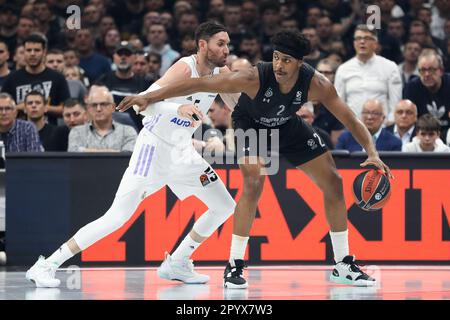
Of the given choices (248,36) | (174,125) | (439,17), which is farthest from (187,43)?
(174,125)

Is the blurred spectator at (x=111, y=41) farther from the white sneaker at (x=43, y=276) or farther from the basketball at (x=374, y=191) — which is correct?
the basketball at (x=374, y=191)

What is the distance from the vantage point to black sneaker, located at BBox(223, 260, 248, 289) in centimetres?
852

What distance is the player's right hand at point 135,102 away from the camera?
7773 mm

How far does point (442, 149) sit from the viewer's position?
1112cm

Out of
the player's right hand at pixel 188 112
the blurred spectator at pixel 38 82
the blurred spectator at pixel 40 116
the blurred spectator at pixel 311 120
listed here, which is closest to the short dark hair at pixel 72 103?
the blurred spectator at pixel 40 116

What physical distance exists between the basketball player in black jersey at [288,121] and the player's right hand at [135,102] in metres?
0.11

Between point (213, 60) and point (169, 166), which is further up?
point (213, 60)

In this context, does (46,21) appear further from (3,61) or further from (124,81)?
(124,81)

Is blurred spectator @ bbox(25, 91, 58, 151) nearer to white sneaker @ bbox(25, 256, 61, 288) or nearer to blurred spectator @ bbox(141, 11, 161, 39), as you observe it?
white sneaker @ bbox(25, 256, 61, 288)

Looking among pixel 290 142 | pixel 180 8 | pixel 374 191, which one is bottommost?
pixel 374 191

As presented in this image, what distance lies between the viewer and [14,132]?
11.2 m

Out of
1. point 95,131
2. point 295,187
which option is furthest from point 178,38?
point 295,187

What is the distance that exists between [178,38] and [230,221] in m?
5.22

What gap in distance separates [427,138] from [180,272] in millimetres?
3415
